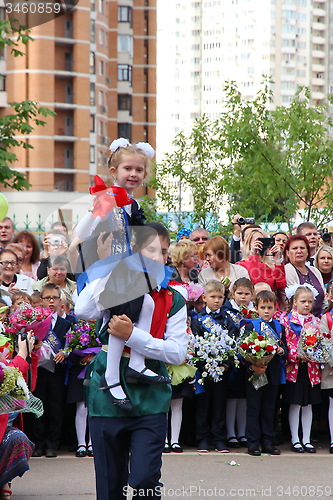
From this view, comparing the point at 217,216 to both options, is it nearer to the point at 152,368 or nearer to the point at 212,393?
the point at 212,393

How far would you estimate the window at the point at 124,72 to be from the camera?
69.0m

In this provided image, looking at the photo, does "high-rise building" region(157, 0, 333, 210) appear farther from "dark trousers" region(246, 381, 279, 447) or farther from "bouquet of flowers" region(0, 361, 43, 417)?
"bouquet of flowers" region(0, 361, 43, 417)

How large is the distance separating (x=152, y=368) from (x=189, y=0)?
4998 inches

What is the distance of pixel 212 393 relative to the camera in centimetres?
842

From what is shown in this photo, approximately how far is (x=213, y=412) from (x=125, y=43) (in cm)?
6340

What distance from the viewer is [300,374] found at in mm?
8453

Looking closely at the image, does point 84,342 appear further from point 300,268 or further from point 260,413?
point 300,268

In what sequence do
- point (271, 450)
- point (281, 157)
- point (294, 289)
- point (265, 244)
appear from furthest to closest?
1. point (281, 157)
2. point (265, 244)
3. point (294, 289)
4. point (271, 450)

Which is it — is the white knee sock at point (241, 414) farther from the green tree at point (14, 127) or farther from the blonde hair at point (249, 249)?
the green tree at point (14, 127)

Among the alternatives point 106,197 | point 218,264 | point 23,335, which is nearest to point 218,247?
point 218,264

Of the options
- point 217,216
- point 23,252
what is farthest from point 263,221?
point 23,252

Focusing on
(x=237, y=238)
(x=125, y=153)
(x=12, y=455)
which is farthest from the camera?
(x=237, y=238)

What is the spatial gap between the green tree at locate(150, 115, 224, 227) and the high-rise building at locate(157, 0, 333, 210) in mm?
100167

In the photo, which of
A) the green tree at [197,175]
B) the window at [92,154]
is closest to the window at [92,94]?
the window at [92,154]
